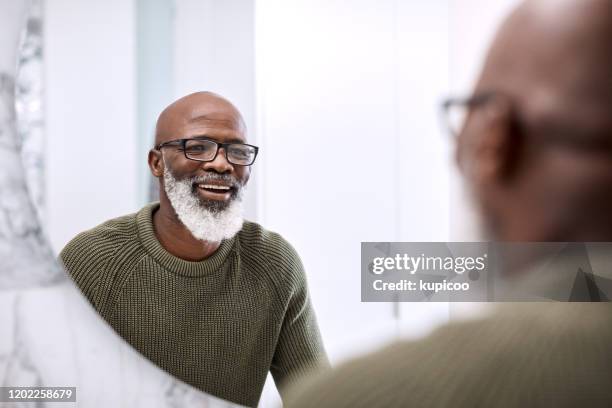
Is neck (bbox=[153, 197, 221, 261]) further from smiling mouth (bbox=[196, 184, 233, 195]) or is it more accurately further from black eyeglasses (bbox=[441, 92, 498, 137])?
black eyeglasses (bbox=[441, 92, 498, 137])

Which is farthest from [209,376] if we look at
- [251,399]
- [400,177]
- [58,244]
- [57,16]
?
[57,16]

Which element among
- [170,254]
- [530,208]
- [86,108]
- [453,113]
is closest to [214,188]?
[170,254]

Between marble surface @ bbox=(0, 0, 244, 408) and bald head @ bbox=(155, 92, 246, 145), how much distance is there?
0.23m

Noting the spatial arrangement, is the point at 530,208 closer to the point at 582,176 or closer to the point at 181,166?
the point at 582,176

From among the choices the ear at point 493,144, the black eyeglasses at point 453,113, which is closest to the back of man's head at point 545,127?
the ear at point 493,144

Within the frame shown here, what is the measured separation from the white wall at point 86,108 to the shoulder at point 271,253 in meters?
0.17

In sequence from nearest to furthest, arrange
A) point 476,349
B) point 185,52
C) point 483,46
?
1. point 476,349
2. point 483,46
3. point 185,52

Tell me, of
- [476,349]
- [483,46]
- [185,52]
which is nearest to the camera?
[476,349]

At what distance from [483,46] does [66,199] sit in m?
0.59

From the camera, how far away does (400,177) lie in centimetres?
70

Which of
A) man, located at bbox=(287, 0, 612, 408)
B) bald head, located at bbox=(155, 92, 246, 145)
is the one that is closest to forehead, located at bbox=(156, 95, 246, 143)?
bald head, located at bbox=(155, 92, 246, 145)

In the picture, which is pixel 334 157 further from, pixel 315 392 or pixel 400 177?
pixel 315 392

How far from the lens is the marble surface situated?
767 mm

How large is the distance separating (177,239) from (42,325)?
9.6 inches
